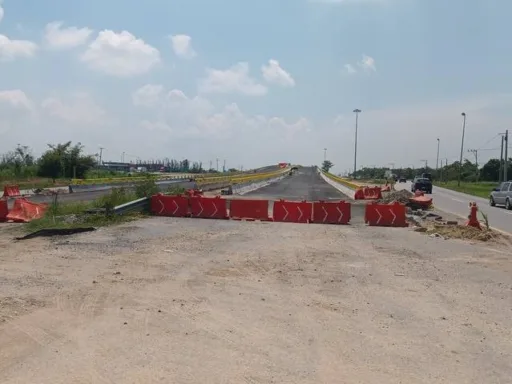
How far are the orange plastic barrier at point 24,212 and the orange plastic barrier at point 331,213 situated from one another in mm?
10172

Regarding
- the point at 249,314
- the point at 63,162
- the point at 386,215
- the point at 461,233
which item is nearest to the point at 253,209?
the point at 386,215

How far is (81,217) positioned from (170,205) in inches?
180

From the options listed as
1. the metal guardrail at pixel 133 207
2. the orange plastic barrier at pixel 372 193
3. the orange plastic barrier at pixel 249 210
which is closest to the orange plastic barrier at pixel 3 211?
the metal guardrail at pixel 133 207

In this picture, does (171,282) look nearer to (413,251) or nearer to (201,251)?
(201,251)

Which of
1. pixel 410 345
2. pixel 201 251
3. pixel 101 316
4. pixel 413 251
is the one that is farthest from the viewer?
pixel 413 251

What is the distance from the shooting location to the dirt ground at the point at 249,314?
5.09 metres

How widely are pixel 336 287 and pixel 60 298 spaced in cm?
451

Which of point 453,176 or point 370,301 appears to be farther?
Result: point 453,176

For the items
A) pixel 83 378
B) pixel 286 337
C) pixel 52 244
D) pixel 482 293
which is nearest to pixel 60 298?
pixel 83 378

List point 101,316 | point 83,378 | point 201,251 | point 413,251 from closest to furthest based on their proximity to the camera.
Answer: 1. point 83,378
2. point 101,316
3. point 201,251
4. point 413,251

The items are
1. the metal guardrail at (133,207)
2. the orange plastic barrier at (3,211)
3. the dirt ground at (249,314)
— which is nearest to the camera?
the dirt ground at (249,314)

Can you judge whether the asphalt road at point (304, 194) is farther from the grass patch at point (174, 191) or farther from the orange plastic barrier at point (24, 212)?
the orange plastic barrier at point (24, 212)

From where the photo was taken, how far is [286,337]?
6090 mm

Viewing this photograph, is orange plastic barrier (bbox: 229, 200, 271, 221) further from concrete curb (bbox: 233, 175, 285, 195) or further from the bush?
concrete curb (bbox: 233, 175, 285, 195)
